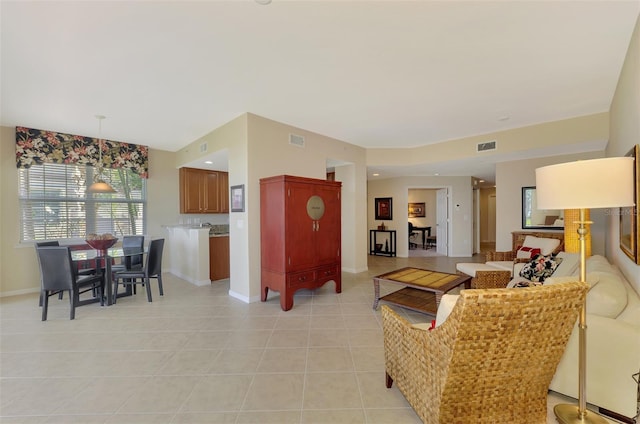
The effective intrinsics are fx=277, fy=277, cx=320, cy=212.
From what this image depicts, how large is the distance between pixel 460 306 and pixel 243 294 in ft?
10.9

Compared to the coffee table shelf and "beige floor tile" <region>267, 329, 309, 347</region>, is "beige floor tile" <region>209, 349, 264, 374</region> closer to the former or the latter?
"beige floor tile" <region>267, 329, 309, 347</region>

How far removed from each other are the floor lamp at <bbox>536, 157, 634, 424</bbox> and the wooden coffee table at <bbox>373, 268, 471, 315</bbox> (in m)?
1.42

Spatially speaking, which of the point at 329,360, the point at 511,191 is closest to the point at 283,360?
the point at 329,360

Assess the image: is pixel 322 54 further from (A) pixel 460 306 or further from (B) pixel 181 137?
(B) pixel 181 137

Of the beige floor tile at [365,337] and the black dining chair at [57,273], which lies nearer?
the beige floor tile at [365,337]

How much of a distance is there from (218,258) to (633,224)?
5.32 m

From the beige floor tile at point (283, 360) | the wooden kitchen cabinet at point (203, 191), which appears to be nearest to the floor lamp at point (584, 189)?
the beige floor tile at point (283, 360)

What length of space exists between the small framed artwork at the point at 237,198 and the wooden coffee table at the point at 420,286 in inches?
84.3

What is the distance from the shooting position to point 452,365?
1.36 metres

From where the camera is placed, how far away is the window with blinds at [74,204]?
459cm

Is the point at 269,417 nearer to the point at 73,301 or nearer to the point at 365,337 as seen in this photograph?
the point at 365,337

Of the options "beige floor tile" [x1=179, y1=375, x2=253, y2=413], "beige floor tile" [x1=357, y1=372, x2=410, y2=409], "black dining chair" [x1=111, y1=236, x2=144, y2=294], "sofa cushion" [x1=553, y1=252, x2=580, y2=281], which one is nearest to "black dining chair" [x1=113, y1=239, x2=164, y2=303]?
"black dining chair" [x1=111, y1=236, x2=144, y2=294]

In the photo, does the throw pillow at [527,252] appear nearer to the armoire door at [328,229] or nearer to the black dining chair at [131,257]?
the armoire door at [328,229]

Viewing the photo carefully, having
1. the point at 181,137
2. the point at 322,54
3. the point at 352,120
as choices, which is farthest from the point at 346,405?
the point at 181,137
